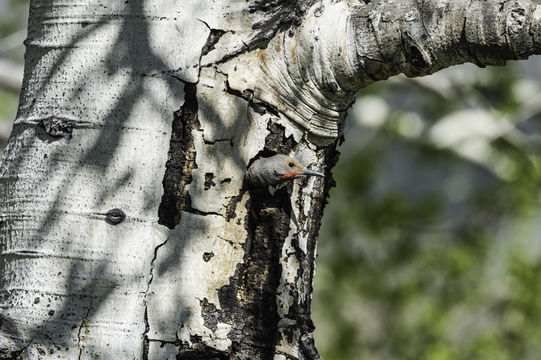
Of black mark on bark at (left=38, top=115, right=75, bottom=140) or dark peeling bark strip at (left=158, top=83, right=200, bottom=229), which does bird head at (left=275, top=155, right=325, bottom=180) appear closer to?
dark peeling bark strip at (left=158, top=83, right=200, bottom=229)

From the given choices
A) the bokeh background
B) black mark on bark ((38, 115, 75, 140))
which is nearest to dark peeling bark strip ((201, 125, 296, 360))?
black mark on bark ((38, 115, 75, 140))

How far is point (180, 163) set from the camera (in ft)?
4.91

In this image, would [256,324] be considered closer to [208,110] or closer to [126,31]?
[208,110]

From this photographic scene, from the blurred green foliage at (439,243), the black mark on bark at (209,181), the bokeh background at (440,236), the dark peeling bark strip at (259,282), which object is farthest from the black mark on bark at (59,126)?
the blurred green foliage at (439,243)

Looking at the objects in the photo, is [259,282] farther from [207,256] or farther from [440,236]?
[440,236]

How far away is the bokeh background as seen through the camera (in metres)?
5.50

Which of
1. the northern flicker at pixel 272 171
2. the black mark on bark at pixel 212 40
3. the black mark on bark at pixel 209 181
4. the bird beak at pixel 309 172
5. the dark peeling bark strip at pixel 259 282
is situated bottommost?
the dark peeling bark strip at pixel 259 282

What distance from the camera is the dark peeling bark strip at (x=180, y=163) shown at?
1.48m

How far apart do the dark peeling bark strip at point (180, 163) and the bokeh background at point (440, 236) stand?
13.1 feet

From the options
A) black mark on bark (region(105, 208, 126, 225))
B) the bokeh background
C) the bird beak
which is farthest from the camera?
the bokeh background

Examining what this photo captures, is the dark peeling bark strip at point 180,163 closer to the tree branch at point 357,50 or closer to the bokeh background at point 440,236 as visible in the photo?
the tree branch at point 357,50

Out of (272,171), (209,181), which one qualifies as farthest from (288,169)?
(209,181)

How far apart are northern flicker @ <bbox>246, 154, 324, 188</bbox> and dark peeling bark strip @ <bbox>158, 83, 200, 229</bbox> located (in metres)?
0.12

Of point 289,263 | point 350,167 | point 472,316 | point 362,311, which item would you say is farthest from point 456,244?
point 289,263
